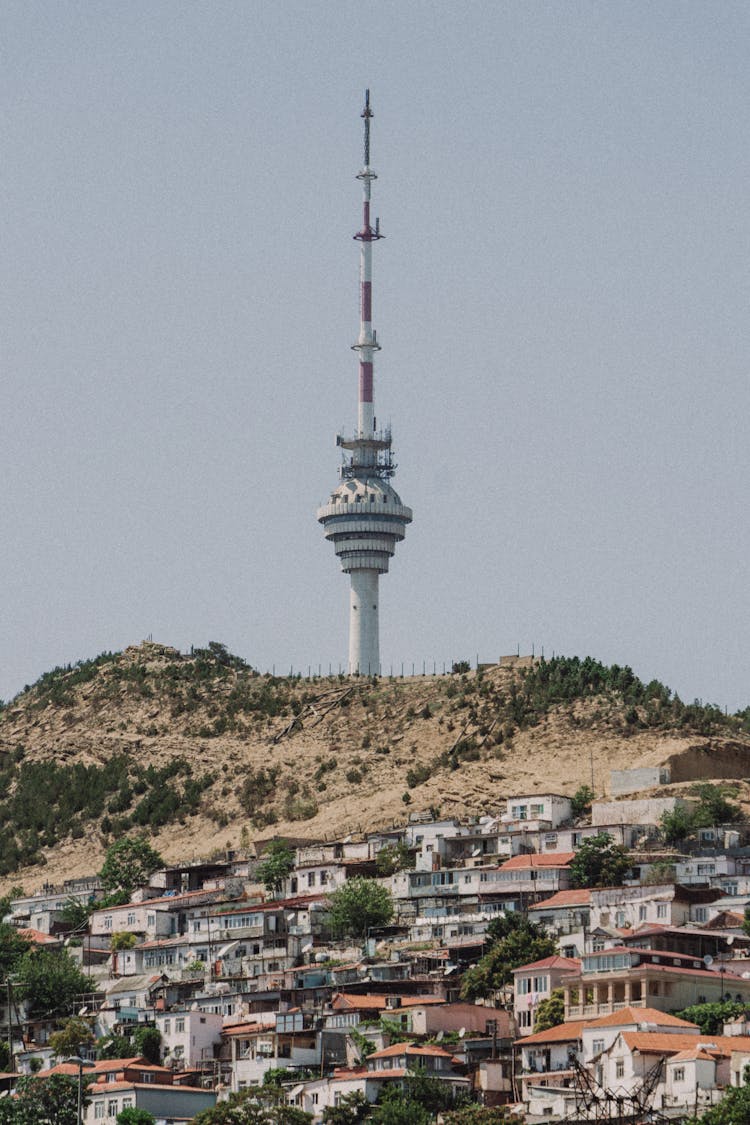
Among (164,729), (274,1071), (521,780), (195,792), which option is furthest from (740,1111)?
(164,729)

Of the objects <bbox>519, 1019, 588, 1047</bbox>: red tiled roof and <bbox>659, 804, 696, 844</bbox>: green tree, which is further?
<bbox>659, 804, 696, 844</bbox>: green tree

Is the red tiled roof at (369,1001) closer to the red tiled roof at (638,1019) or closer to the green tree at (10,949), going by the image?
the red tiled roof at (638,1019)

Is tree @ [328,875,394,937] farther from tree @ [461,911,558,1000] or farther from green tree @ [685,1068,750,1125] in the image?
green tree @ [685,1068,750,1125]

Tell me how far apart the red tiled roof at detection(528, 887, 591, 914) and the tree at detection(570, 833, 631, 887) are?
7.87 feet

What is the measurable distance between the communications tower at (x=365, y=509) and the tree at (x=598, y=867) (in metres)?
59.1

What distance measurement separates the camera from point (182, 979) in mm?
110750

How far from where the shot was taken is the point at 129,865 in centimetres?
13250

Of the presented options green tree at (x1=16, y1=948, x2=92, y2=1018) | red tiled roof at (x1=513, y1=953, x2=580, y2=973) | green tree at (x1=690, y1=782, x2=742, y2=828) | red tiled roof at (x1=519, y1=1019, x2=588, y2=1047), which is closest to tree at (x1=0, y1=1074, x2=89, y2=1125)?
green tree at (x1=16, y1=948, x2=92, y2=1018)

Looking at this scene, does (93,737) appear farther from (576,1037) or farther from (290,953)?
(576,1037)

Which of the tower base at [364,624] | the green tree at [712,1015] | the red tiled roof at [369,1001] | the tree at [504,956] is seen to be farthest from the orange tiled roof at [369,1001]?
the tower base at [364,624]

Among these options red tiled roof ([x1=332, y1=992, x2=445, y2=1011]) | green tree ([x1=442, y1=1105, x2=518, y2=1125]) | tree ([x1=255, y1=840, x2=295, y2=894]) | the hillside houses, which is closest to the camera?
green tree ([x1=442, y1=1105, x2=518, y2=1125])

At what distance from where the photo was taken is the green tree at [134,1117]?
89500 millimetres

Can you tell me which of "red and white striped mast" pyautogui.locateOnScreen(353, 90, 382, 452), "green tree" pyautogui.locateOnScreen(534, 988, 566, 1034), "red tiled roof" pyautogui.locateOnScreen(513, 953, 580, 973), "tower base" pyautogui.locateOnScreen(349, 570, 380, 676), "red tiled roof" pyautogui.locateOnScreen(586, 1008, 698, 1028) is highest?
"red and white striped mast" pyautogui.locateOnScreen(353, 90, 382, 452)

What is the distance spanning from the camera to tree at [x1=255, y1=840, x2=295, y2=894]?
12162 centimetres
